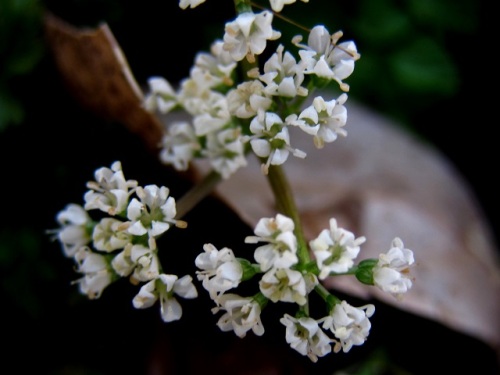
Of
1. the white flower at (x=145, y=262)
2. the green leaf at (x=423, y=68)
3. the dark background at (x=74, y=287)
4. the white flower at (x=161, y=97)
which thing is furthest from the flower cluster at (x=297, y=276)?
the green leaf at (x=423, y=68)

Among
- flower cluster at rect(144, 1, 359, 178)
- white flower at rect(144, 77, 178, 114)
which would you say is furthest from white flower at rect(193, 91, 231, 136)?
white flower at rect(144, 77, 178, 114)

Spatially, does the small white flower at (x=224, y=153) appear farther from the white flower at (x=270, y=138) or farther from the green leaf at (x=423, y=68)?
the green leaf at (x=423, y=68)

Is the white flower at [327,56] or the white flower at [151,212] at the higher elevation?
the white flower at [327,56]

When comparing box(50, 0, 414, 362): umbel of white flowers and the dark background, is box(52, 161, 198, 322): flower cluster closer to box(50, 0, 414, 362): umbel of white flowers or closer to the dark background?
box(50, 0, 414, 362): umbel of white flowers

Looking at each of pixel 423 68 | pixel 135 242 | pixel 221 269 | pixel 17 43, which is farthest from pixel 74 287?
pixel 423 68

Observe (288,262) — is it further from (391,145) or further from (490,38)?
(490,38)

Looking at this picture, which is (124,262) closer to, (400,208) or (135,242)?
(135,242)
